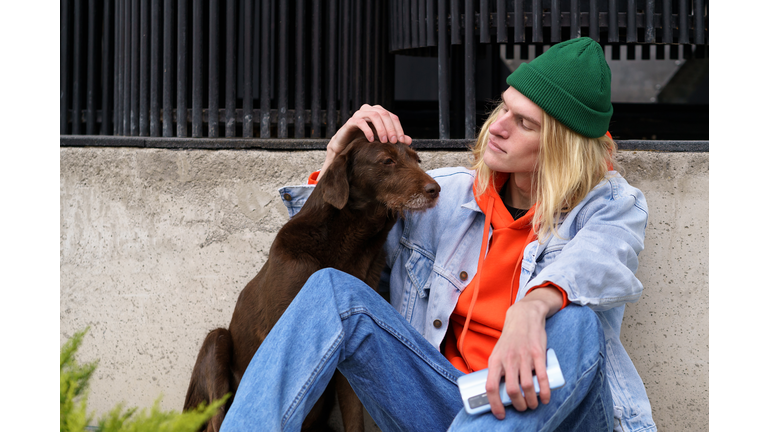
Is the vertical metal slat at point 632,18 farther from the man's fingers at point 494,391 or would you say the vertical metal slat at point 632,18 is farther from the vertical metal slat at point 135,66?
the vertical metal slat at point 135,66

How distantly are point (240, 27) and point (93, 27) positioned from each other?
100cm

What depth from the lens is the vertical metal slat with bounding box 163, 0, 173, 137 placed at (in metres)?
3.44

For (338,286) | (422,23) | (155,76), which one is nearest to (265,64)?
(155,76)

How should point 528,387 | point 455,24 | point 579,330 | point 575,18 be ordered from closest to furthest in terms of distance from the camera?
1. point 528,387
2. point 579,330
3. point 575,18
4. point 455,24

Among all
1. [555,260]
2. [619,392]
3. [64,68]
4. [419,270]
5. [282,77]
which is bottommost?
[619,392]

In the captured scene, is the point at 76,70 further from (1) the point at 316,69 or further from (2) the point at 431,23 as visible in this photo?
(2) the point at 431,23

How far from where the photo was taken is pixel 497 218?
256 cm

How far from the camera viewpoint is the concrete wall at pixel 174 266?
9.90 feet

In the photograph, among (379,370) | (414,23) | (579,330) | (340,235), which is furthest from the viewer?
(414,23)

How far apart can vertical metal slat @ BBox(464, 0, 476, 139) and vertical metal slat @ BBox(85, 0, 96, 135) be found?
7.61 feet

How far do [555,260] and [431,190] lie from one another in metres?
0.57

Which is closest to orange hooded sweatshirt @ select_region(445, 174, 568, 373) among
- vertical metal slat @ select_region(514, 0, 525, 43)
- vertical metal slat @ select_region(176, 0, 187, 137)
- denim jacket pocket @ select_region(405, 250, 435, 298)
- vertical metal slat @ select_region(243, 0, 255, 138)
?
denim jacket pocket @ select_region(405, 250, 435, 298)

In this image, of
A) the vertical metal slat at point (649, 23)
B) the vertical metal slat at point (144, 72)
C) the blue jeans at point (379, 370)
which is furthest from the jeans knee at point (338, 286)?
the vertical metal slat at point (649, 23)

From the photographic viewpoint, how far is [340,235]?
2.54m
